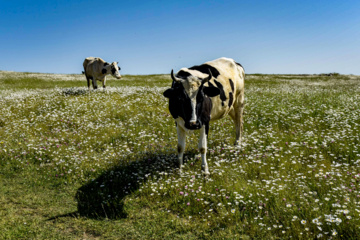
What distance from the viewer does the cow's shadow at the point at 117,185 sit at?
5.60m

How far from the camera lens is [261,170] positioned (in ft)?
21.0

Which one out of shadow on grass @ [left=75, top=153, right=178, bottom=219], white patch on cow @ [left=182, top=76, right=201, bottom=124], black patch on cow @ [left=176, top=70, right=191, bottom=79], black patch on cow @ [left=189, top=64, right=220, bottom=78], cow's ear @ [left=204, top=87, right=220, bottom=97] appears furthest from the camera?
black patch on cow @ [left=189, top=64, right=220, bottom=78]

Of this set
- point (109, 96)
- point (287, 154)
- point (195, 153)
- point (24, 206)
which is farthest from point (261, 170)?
point (109, 96)

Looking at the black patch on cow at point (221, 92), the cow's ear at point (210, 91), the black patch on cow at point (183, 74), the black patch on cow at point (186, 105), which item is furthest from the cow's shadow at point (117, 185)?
the black patch on cow at point (183, 74)

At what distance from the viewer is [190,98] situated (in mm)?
5789

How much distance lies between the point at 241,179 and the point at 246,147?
2369mm

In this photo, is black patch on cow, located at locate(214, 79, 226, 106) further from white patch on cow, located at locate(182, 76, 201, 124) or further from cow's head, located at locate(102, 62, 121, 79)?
cow's head, located at locate(102, 62, 121, 79)

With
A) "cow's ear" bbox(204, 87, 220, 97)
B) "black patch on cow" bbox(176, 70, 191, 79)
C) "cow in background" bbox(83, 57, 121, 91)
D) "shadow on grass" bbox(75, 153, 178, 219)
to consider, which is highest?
"cow in background" bbox(83, 57, 121, 91)

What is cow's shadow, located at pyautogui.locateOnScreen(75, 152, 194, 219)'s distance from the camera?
18.4ft

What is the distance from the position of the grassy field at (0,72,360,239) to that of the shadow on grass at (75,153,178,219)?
1.2 inches

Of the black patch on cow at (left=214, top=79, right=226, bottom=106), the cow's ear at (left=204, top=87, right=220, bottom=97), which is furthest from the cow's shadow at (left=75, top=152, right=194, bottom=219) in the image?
the cow's ear at (left=204, top=87, right=220, bottom=97)

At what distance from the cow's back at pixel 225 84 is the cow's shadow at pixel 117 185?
6.08 ft

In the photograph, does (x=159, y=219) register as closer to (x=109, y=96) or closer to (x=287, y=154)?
(x=287, y=154)

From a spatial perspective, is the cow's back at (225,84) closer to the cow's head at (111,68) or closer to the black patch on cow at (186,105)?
the black patch on cow at (186,105)
